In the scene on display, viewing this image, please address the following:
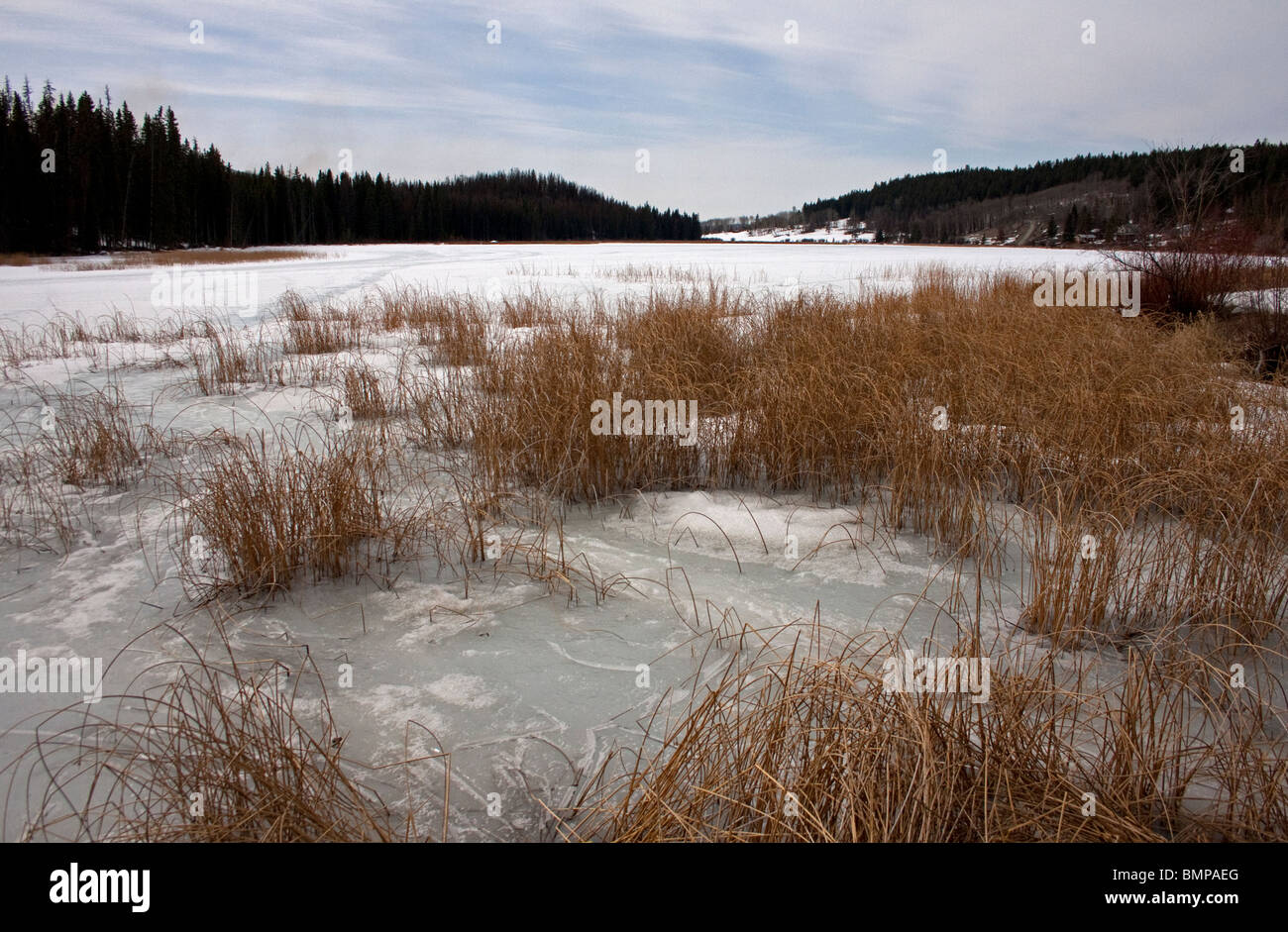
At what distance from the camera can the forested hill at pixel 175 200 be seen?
1464 inches

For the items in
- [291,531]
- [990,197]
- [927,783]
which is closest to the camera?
[927,783]

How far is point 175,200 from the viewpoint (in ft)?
155

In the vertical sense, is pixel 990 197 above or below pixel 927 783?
above

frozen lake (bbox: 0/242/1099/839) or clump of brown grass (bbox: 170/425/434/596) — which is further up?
clump of brown grass (bbox: 170/425/434/596)

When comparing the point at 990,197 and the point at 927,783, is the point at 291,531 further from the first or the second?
the point at 990,197

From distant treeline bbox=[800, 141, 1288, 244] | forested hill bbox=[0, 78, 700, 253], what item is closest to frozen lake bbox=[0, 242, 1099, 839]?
forested hill bbox=[0, 78, 700, 253]

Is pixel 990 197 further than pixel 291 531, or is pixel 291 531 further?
pixel 990 197

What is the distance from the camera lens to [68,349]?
8258mm

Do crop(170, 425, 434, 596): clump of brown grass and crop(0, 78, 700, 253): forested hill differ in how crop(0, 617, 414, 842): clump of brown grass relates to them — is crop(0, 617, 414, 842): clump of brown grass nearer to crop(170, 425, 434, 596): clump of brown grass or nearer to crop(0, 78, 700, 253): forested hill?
crop(170, 425, 434, 596): clump of brown grass

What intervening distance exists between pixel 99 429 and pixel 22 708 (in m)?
2.88

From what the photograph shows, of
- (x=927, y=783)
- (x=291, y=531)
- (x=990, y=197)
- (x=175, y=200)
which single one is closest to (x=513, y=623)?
(x=291, y=531)

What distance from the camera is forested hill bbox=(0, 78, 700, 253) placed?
37.2m

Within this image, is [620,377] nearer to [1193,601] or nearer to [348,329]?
[1193,601]
